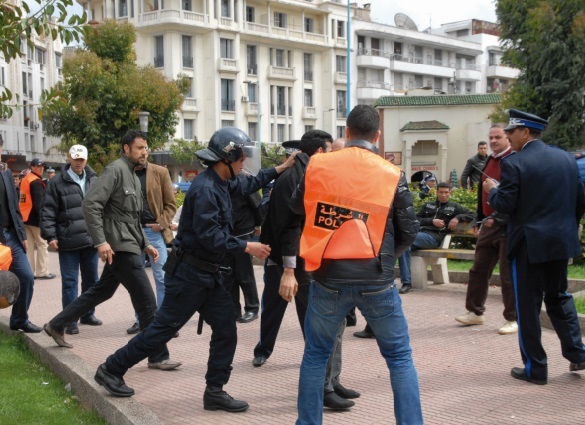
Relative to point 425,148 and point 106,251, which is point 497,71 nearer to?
point 425,148

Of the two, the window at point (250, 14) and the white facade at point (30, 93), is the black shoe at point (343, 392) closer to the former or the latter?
the white facade at point (30, 93)

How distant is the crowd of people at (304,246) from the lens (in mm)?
4422

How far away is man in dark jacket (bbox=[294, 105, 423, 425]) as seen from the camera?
437 centimetres

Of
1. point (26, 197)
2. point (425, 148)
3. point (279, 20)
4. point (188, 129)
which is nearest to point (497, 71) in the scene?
point (279, 20)

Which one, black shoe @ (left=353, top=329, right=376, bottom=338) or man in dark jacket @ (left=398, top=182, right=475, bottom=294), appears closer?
black shoe @ (left=353, top=329, right=376, bottom=338)

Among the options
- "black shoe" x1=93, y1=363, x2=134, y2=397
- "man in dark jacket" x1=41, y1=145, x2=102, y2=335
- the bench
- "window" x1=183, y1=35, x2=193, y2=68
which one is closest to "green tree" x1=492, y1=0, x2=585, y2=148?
the bench

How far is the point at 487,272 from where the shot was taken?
787cm

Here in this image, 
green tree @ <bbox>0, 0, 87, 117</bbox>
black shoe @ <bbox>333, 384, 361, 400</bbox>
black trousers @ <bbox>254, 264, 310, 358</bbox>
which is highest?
green tree @ <bbox>0, 0, 87, 117</bbox>

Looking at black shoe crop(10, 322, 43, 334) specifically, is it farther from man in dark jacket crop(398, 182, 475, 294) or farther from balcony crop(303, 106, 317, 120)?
balcony crop(303, 106, 317, 120)

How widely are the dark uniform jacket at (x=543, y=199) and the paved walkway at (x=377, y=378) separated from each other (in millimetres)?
1056

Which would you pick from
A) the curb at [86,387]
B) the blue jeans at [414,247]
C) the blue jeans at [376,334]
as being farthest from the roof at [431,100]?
the blue jeans at [376,334]

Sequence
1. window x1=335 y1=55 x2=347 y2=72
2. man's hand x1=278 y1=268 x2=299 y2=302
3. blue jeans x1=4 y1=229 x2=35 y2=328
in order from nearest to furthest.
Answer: man's hand x1=278 y1=268 x2=299 y2=302, blue jeans x1=4 y1=229 x2=35 y2=328, window x1=335 y1=55 x2=347 y2=72

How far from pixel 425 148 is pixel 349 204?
153ft

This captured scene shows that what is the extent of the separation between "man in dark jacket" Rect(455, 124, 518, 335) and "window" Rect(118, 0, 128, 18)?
5710cm
